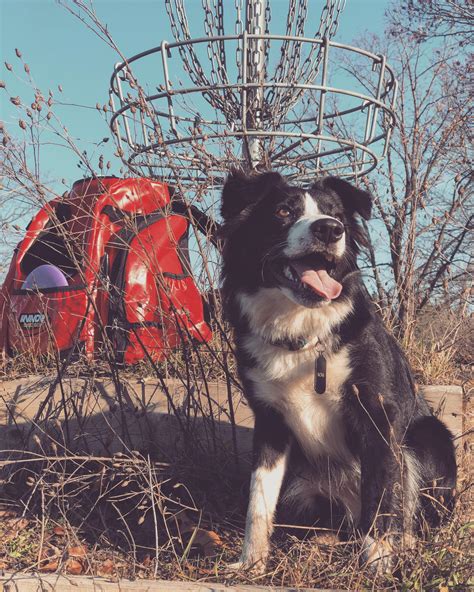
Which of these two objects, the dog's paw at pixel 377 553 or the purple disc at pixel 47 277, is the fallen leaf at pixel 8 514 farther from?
the dog's paw at pixel 377 553

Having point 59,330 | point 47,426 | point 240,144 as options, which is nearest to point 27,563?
point 47,426

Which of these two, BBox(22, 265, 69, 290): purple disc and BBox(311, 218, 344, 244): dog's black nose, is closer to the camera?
BBox(311, 218, 344, 244): dog's black nose

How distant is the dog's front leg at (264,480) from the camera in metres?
2.46

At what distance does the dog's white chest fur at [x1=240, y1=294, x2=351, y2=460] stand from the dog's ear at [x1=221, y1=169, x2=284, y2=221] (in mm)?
453

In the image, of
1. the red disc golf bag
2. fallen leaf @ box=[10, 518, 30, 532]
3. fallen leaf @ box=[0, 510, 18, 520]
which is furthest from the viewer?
the red disc golf bag

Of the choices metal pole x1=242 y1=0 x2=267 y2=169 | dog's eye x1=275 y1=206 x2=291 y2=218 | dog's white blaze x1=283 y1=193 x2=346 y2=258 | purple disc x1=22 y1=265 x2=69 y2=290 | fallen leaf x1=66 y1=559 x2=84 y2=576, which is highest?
metal pole x1=242 y1=0 x2=267 y2=169

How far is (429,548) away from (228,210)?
1525 millimetres

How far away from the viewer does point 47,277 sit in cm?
409

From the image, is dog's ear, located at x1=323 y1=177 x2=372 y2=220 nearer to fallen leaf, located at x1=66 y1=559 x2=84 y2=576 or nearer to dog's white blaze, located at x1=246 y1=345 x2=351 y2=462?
dog's white blaze, located at x1=246 y1=345 x2=351 y2=462

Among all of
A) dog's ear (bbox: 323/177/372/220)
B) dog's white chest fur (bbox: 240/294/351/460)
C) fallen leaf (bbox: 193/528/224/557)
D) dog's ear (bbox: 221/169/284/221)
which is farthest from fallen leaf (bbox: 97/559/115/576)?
dog's ear (bbox: 323/177/372/220)

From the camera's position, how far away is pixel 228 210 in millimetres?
2756

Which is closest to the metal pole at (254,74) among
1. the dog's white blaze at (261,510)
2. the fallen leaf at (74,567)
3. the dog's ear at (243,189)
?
the dog's ear at (243,189)

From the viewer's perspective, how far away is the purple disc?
4.05 meters

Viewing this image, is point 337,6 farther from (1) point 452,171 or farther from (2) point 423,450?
(2) point 423,450
